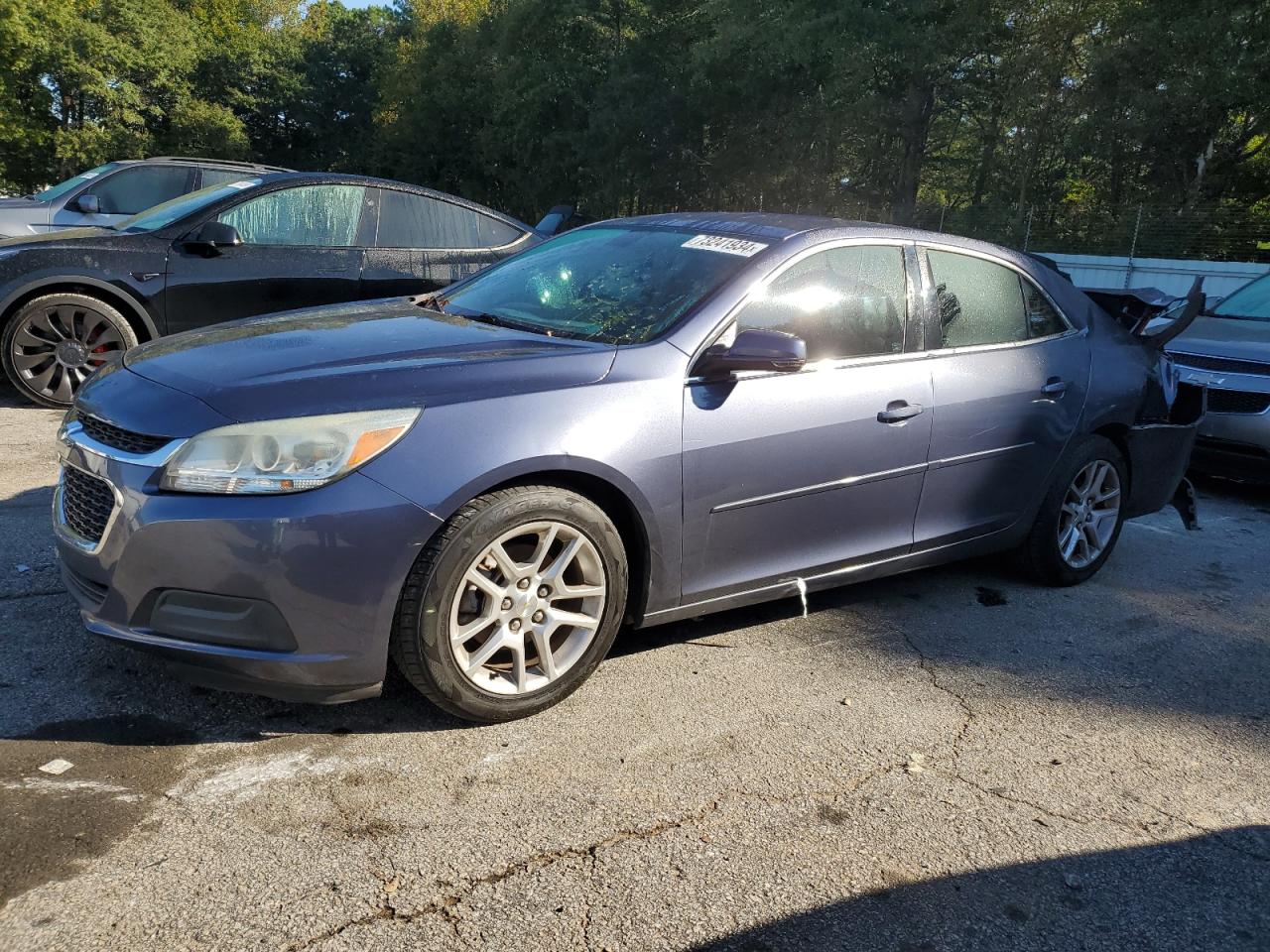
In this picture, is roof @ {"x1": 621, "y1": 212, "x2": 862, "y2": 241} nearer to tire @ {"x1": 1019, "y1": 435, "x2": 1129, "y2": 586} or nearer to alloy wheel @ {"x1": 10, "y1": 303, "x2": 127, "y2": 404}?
tire @ {"x1": 1019, "y1": 435, "x2": 1129, "y2": 586}

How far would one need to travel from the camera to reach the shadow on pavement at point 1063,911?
2.24 meters

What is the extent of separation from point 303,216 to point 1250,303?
7.05m

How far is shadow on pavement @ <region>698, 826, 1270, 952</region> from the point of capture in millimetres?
2240

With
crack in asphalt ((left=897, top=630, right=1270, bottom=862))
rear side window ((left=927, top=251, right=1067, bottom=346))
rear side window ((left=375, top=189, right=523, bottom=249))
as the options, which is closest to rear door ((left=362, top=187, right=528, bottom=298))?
rear side window ((left=375, top=189, right=523, bottom=249))

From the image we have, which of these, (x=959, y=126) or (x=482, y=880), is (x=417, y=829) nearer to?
(x=482, y=880)

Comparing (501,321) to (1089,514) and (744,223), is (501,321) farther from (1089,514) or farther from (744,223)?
(1089,514)

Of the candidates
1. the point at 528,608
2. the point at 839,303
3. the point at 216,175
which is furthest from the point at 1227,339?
the point at 216,175

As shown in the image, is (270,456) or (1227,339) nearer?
(270,456)

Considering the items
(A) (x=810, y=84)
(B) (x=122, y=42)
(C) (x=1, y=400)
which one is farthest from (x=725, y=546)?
(B) (x=122, y=42)

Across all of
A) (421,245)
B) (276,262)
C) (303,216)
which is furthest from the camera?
(421,245)

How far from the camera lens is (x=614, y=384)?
3115 mm

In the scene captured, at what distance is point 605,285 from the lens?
375cm

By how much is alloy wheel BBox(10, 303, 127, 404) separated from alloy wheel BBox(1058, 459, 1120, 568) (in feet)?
18.7

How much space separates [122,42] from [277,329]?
41.2 metres
